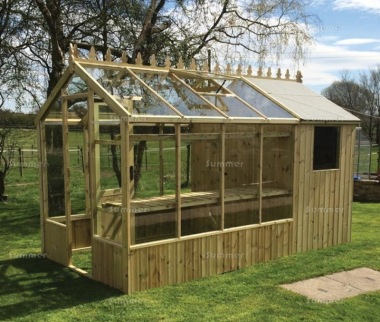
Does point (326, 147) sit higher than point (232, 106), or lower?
lower

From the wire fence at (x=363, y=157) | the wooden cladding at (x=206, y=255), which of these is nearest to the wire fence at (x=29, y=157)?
the wooden cladding at (x=206, y=255)

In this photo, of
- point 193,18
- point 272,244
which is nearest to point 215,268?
point 272,244

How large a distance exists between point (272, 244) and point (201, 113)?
103 inches

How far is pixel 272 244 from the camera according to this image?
7078 millimetres

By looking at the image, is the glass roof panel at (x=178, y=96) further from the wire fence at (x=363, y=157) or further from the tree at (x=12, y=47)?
the wire fence at (x=363, y=157)

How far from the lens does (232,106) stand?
22.3ft

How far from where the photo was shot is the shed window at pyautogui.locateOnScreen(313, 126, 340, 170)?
296 inches

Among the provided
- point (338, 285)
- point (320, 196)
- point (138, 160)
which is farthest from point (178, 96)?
point (338, 285)

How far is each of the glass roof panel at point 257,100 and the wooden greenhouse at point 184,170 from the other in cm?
3

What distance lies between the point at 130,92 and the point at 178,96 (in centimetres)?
77

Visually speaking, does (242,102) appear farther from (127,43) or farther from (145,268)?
(127,43)

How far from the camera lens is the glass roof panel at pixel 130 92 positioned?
5691 millimetres

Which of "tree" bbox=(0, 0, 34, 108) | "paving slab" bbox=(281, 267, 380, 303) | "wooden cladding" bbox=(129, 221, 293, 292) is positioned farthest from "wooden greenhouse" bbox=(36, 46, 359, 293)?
"tree" bbox=(0, 0, 34, 108)

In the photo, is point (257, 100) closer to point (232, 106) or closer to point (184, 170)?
point (232, 106)
